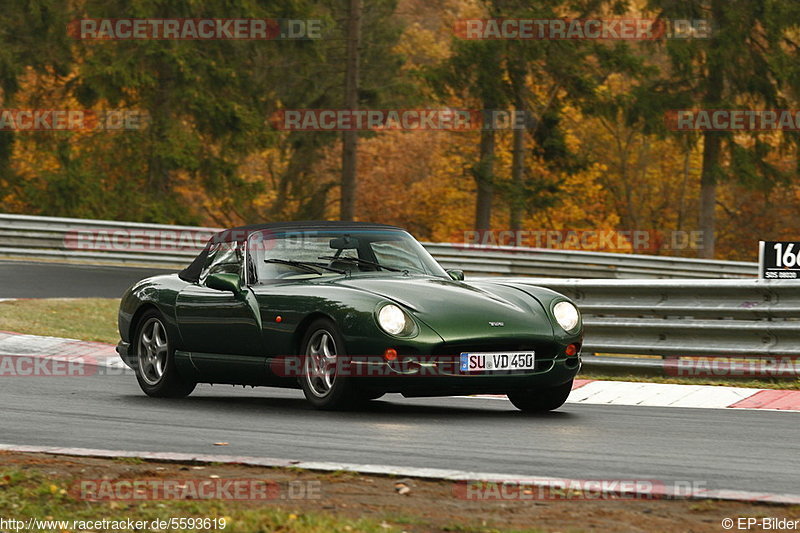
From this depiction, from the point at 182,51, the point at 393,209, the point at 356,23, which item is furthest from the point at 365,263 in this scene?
the point at 393,209

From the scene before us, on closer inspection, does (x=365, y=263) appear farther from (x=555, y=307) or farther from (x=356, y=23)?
(x=356, y=23)

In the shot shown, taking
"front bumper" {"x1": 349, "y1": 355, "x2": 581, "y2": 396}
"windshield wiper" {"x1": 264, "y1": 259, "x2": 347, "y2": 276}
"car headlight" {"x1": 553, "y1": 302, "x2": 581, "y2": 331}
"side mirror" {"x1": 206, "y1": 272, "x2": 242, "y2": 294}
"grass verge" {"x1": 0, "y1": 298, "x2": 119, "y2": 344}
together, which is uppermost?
"windshield wiper" {"x1": 264, "y1": 259, "x2": 347, "y2": 276}

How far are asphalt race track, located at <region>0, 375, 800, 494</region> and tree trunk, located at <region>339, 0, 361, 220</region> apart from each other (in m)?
26.3

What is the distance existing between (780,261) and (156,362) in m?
5.38

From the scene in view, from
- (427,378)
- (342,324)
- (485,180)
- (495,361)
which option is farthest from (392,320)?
(485,180)

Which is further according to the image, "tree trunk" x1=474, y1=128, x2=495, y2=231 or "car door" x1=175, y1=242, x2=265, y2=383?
"tree trunk" x1=474, y1=128, x2=495, y2=231

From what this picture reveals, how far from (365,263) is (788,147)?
33278 millimetres

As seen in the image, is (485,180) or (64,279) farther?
(485,180)

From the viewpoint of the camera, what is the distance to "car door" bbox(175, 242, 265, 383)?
9992 millimetres

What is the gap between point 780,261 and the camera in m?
11.8

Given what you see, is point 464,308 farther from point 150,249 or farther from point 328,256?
point 150,249

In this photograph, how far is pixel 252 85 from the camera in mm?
43656

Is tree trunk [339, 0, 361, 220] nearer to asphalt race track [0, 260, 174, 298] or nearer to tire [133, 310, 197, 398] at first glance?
asphalt race track [0, 260, 174, 298]

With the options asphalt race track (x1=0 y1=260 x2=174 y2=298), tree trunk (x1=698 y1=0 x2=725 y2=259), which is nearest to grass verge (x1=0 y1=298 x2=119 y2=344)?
asphalt race track (x1=0 y1=260 x2=174 y2=298)
